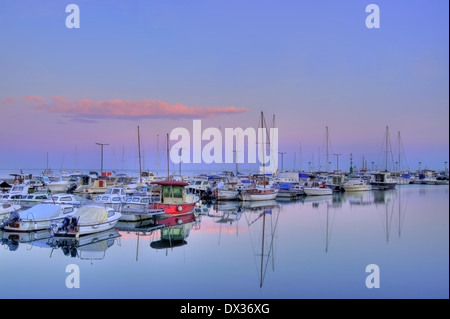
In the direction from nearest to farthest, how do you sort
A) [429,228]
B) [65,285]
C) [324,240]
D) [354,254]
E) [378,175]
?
[65,285] → [354,254] → [324,240] → [429,228] → [378,175]

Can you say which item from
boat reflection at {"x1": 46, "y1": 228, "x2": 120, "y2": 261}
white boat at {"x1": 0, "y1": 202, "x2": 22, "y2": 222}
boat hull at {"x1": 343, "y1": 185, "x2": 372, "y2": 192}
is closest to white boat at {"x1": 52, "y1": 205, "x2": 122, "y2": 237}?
boat reflection at {"x1": 46, "y1": 228, "x2": 120, "y2": 261}

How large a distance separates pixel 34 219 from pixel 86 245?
4.15 meters

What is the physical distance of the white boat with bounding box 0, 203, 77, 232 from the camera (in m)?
19.7

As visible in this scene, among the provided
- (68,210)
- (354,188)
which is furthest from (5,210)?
(354,188)

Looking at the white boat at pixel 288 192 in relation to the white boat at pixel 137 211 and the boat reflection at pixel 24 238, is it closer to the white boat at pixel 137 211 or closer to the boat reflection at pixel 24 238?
the white boat at pixel 137 211

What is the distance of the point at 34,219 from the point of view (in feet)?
65.0

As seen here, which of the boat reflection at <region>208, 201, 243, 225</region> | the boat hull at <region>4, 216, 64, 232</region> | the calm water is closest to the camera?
the calm water

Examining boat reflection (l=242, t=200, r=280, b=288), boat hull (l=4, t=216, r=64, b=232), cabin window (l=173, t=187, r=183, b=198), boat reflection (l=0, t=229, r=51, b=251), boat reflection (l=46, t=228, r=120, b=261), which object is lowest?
boat reflection (l=242, t=200, r=280, b=288)

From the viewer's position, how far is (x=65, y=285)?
489 inches

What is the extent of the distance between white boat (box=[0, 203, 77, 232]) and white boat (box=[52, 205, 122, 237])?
108cm

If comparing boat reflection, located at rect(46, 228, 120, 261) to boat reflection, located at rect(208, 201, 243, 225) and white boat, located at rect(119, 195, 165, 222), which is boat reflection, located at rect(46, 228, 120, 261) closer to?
white boat, located at rect(119, 195, 165, 222)
